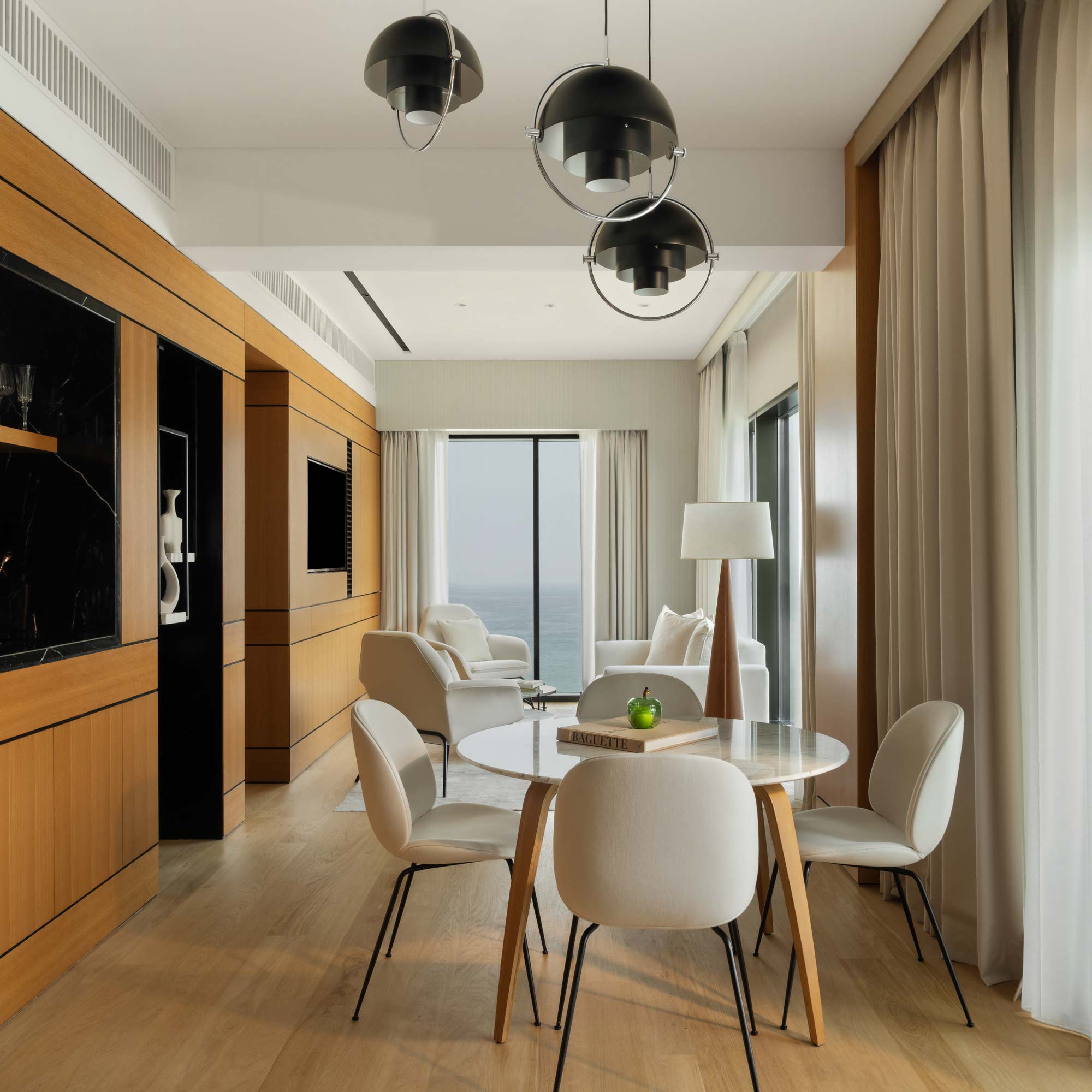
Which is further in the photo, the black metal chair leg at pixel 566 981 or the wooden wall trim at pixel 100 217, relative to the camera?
the wooden wall trim at pixel 100 217

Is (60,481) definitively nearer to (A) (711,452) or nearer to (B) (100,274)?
(B) (100,274)

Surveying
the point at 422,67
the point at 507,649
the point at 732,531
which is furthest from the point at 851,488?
the point at 507,649

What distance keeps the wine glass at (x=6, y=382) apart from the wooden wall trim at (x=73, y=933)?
1.56 m

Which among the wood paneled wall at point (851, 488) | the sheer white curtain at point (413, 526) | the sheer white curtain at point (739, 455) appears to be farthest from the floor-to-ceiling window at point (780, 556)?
the sheer white curtain at point (413, 526)

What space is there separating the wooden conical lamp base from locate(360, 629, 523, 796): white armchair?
1.07m

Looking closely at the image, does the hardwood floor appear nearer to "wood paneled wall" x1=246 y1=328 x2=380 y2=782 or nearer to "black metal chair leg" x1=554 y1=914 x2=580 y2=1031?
"black metal chair leg" x1=554 y1=914 x2=580 y2=1031

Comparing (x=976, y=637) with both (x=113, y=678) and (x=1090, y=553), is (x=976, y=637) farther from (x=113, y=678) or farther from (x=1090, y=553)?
(x=113, y=678)

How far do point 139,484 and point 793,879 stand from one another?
99.2 inches

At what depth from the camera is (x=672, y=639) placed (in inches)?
225

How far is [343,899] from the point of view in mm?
3250

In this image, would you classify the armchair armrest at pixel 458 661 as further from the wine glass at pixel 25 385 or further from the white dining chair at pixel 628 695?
the wine glass at pixel 25 385

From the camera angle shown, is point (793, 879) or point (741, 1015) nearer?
point (741, 1015)

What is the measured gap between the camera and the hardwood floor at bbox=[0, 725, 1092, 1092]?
84.1 inches

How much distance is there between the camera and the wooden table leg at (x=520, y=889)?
7.54 feet
